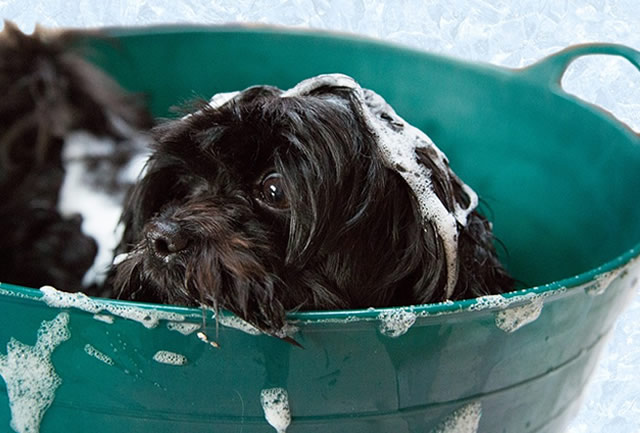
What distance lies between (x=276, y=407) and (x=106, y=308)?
0.19 m

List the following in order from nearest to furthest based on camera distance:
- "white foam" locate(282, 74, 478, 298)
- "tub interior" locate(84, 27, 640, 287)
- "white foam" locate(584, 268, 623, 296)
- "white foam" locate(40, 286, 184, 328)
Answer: "white foam" locate(40, 286, 184, 328), "white foam" locate(584, 268, 623, 296), "white foam" locate(282, 74, 478, 298), "tub interior" locate(84, 27, 640, 287)

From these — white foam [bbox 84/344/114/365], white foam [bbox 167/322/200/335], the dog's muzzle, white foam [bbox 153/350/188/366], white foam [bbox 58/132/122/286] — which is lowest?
white foam [bbox 58/132/122/286]

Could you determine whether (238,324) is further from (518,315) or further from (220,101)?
(220,101)

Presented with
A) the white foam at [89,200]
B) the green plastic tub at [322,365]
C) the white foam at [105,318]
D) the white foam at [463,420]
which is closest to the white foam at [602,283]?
the green plastic tub at [322,365]

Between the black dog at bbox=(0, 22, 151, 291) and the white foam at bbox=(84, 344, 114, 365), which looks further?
the black dog at bbox=(0, 22, 151, 291)

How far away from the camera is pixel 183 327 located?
701 mm

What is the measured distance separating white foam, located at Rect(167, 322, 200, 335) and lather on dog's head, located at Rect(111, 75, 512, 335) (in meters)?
0.09

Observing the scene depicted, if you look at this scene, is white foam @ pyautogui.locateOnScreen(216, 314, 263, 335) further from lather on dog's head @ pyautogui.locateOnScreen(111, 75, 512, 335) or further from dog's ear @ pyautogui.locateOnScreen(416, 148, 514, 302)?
dog's ear @ pyautogui.locateOnScreen(416, 148, 514, 302)

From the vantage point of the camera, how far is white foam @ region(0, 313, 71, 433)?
740 millimetres

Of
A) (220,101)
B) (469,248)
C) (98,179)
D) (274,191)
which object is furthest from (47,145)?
(469,248)

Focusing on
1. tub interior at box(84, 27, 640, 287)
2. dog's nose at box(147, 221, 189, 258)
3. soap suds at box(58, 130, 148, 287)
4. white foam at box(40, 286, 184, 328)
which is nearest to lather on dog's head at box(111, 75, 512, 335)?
dog's nose at box(147, 221, 189, 258)

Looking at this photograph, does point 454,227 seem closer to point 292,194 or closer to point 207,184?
point 292,194

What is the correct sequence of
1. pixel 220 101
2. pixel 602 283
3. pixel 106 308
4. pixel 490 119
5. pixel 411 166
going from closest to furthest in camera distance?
1. pixel 106 308
2. pixel 602 283
3. pixel 411 166
4. pixel 220 101
5. pixel 490 119

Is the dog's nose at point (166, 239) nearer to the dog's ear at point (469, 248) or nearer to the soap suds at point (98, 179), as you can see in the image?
the dog's ear at point (469, 248)
